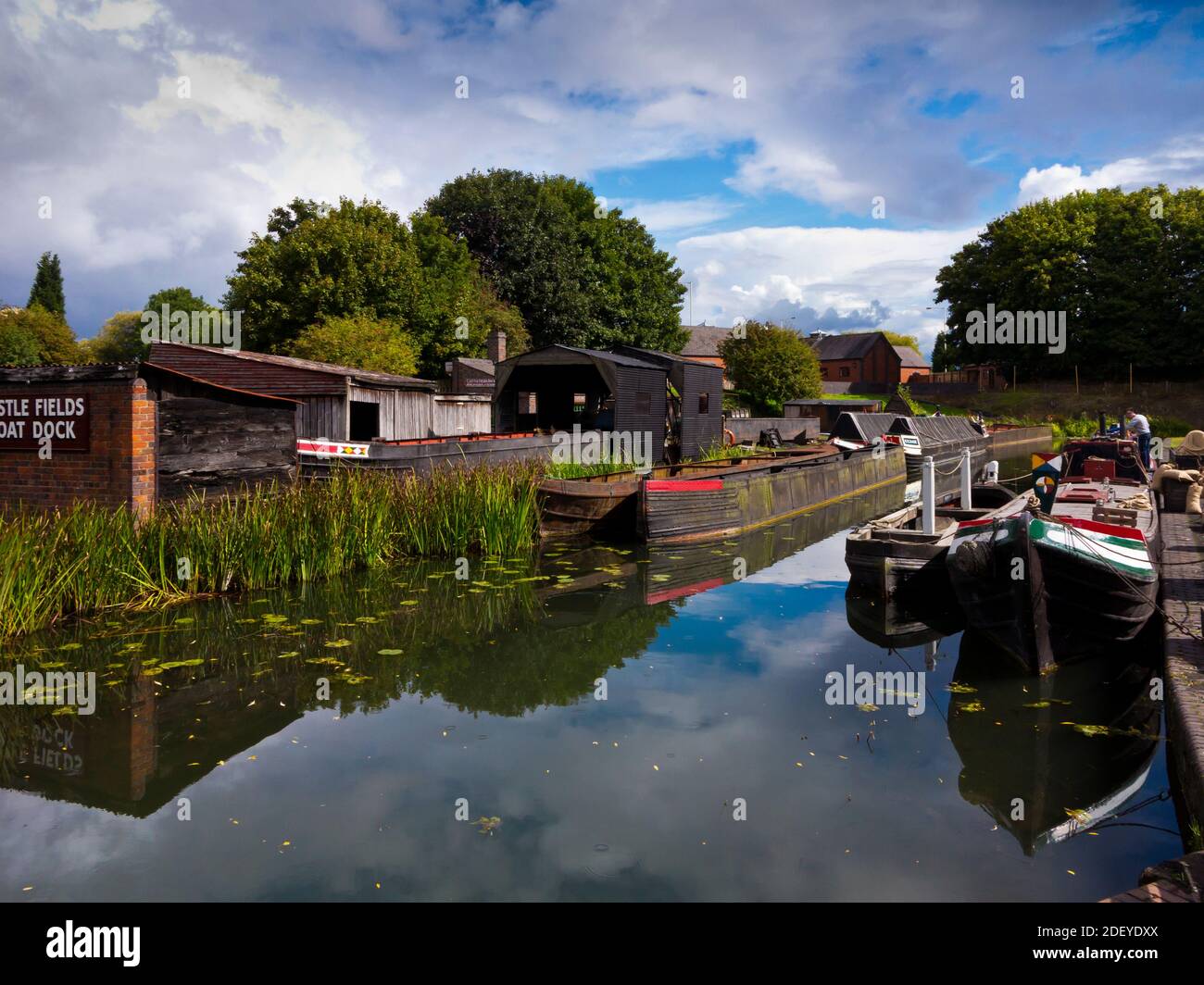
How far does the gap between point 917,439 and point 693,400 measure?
401 inches

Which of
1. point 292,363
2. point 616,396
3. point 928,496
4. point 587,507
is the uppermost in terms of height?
point 292,363

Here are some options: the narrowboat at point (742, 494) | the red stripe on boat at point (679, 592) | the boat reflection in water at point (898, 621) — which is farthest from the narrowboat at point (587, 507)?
the boat reflection in water at point (898, 621)

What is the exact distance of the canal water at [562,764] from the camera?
5305 mm

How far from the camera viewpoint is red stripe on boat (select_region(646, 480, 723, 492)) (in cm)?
1711

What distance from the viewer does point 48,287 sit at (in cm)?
8631

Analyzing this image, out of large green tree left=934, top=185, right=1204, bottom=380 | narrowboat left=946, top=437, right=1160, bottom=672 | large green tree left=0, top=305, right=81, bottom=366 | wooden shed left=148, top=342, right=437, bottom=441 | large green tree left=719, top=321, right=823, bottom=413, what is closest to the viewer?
narrowboat left=946, top=437, right=1160, bottom=672

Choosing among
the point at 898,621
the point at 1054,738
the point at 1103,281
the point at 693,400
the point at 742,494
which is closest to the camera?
the point at 1054,738

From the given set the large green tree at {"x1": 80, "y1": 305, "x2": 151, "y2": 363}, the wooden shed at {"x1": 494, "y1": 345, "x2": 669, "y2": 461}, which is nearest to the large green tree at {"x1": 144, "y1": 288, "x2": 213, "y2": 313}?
the large green tree at {"x1": 80, "y1": 305, "x2": 151, "y2": 363}

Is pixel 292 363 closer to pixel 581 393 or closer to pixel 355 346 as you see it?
pixel 355 346

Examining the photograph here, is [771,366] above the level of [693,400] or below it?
above

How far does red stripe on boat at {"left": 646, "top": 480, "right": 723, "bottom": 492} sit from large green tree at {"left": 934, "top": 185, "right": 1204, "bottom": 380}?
167 feet

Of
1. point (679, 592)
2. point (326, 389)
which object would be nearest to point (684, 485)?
point (679, 592)

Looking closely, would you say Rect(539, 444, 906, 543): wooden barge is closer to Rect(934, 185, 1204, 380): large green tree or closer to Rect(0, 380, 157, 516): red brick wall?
Rect(0, 380, 157, 516): red brick wall

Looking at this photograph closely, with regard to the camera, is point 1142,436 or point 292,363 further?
point 1142,436
